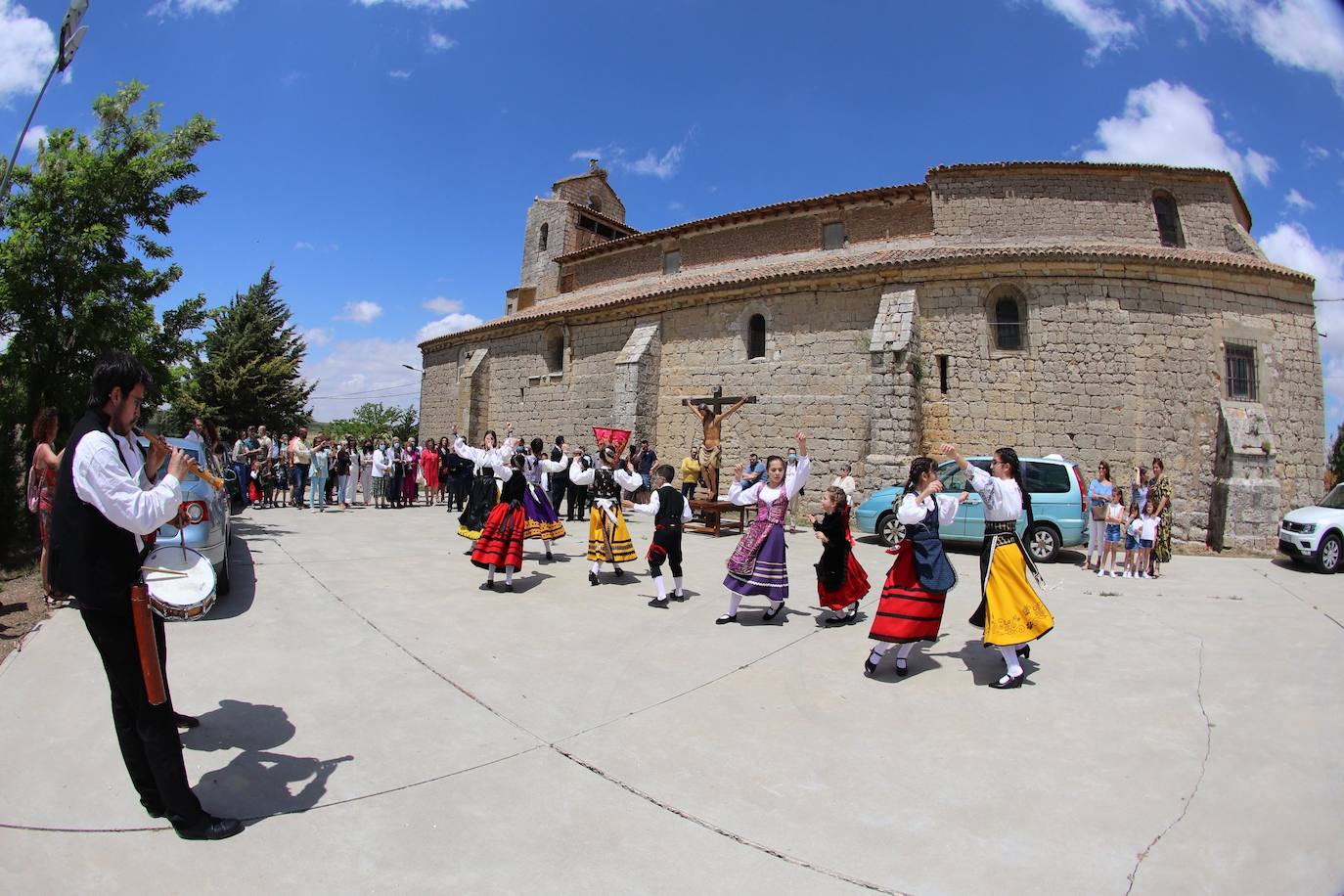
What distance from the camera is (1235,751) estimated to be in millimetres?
4137

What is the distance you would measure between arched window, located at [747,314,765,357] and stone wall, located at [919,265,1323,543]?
14.7 ft

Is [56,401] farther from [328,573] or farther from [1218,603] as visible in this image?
[1218,603]

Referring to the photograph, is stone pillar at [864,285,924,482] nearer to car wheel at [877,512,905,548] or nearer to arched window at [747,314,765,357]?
car wheel at [877,512,905,548]

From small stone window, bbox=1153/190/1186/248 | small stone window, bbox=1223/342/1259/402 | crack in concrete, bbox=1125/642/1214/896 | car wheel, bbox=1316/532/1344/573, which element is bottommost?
crack in concrete, bbox=1125/642/1214/896

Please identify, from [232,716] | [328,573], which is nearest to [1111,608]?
[232,716]

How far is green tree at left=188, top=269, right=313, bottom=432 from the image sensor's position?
97.2 ft

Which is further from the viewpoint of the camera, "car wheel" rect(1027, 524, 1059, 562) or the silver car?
"car wheel" rect(1027, 524, 1059, 562)

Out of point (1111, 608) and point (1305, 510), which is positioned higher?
point (1305, 510)

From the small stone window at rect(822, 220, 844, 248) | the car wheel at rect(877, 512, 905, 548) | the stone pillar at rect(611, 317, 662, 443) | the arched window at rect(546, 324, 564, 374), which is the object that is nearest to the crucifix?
the stone pillar at rect(611, 317, 662, 443)

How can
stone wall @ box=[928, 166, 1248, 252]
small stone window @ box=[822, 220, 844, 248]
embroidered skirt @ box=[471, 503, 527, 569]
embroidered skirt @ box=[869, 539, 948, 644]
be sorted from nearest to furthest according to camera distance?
embroidered skirt @ box=[869, 539, 948, 644] → embroidered skirt @ box=[471, 503, 527, 569] → stone wall @ box=[928, 166, 1248, 252] → small stone window @ box=[822, 220, 844, 248]

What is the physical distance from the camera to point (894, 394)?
601 inches

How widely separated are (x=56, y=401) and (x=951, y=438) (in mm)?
15972

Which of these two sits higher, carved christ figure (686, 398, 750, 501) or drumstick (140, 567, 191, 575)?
carved christ figure (686, 398, 750, 501)

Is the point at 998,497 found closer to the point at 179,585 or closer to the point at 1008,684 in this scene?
the point at 1008,684
